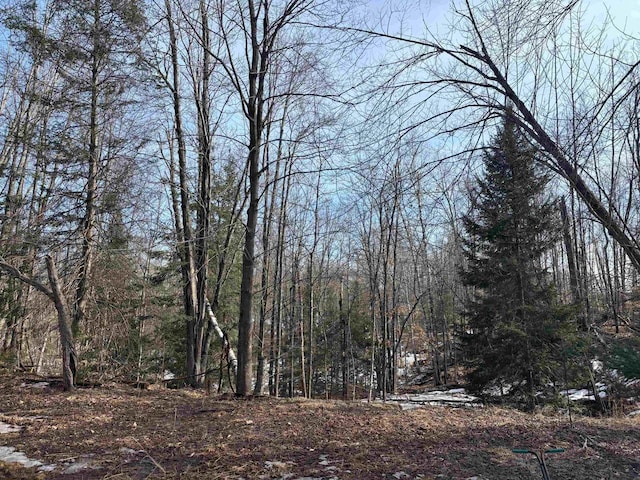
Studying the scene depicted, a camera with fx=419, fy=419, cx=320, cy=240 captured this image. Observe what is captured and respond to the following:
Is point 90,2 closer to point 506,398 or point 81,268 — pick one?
point 81,268

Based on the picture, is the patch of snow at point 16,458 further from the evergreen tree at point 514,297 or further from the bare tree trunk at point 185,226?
the evergreen tree at point 514,297

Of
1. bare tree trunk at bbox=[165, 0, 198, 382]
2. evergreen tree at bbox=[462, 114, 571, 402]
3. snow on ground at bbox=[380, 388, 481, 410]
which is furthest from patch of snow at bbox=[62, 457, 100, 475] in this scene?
evergreen tree at bbox=[462, 114, 571, 402]

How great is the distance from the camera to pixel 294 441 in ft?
12.5

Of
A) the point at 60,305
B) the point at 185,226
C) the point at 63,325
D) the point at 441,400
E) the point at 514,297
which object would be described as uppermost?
the point at 185,226

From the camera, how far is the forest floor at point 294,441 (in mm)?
3145

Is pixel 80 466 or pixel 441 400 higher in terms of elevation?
pixel 80 466

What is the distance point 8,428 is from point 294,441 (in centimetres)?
294

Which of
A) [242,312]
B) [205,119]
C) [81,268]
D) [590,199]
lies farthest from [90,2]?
[590,199]

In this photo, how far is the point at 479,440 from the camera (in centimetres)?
392

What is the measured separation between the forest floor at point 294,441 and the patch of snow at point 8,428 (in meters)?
0.08

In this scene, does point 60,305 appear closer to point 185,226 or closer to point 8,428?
point 8,428

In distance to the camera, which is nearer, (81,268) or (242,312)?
(242,312)

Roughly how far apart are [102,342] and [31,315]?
1249 millimetres

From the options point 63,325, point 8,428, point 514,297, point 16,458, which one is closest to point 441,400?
point 514,297
